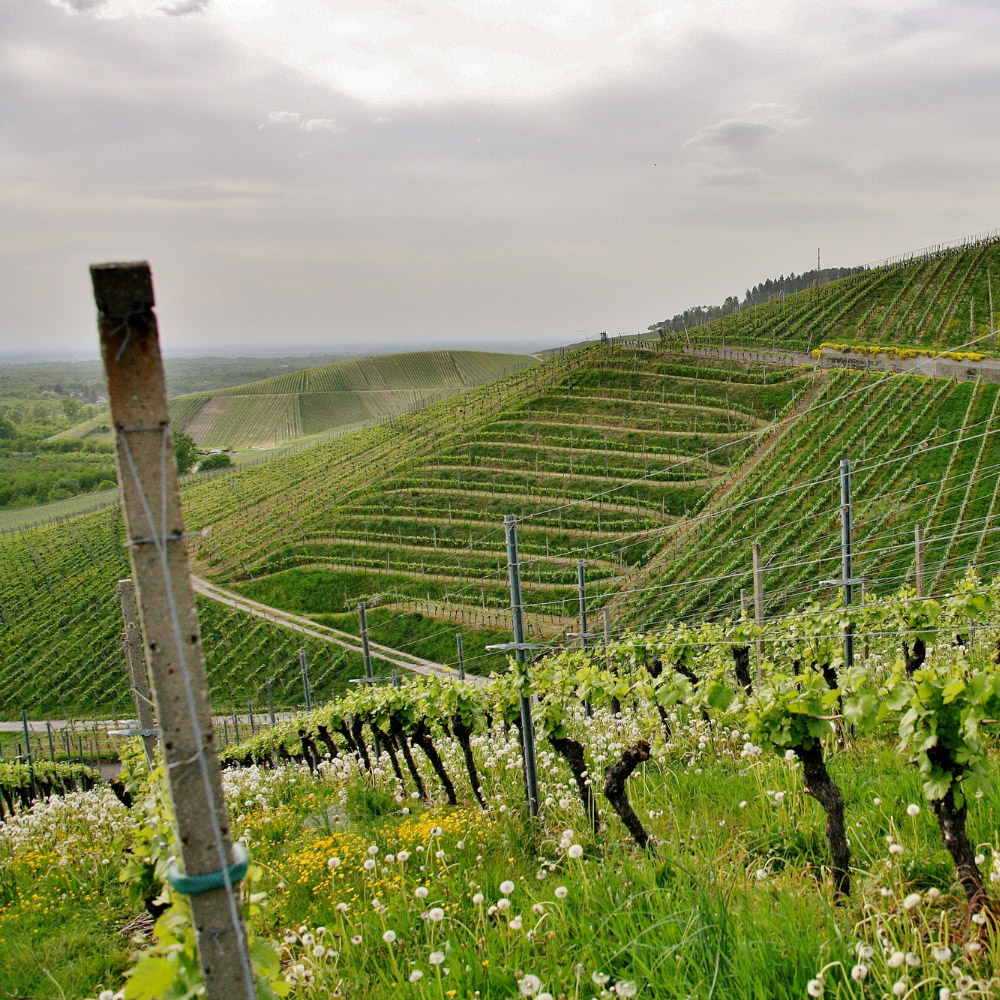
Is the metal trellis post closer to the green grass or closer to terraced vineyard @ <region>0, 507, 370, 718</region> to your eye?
the green grass

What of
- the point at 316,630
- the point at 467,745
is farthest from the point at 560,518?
the point at 467,745

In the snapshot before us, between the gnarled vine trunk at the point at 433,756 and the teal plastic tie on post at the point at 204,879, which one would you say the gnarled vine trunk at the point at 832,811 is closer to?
the teal plastic tie on post at the point at 204,879

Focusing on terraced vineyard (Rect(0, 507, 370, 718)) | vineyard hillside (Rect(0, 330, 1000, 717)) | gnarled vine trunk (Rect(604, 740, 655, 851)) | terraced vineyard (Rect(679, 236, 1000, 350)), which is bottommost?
terraced vineyard (Rect(0, 507, 370, 718))

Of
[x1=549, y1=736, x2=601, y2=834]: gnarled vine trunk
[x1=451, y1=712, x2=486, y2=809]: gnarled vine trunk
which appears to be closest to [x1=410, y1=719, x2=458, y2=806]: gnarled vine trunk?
[x1=451, y1=712, x2=486, y2=809]: gnarled vine trunk

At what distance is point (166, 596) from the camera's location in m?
1.88

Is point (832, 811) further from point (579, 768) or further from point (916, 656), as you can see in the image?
point (916, 656)

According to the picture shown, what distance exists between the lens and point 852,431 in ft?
129

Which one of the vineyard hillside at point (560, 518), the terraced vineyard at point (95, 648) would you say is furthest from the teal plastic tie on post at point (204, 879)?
the terraced vineyard at point (95, 648)

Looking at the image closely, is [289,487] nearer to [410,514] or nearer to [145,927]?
[410,514]

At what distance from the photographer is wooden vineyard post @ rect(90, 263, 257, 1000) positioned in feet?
5.94

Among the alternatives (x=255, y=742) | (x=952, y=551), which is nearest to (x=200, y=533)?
(x=255, y=742)

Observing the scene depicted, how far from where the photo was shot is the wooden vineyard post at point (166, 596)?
1.81 meters

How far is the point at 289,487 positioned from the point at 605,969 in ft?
191

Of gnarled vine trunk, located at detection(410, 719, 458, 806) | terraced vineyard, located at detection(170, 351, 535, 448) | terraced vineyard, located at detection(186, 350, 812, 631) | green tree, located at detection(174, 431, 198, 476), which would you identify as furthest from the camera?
terraced vineyard, located at detection(170, 351, 535, 448)
